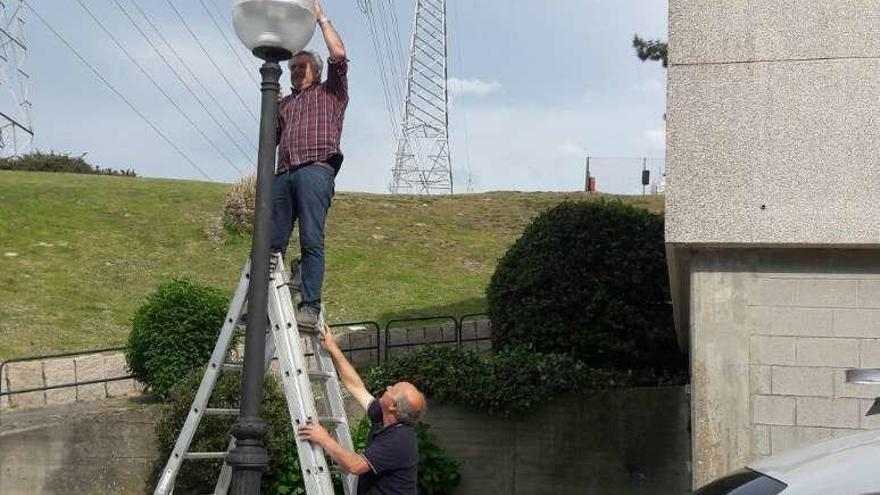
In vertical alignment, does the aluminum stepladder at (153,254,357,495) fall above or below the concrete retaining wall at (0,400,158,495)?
above

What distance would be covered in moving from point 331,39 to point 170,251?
1554 cm

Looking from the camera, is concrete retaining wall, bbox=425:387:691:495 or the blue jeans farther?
concrete retaining wall, bbox=425:387:691:495

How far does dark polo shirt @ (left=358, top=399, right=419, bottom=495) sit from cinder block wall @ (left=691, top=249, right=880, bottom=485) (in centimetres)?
272

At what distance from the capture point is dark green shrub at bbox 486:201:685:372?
11.3 meters

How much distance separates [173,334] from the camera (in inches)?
468

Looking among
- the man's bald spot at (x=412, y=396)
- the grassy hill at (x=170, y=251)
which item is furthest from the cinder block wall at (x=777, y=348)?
the grassy hill at (x=170, y=251)

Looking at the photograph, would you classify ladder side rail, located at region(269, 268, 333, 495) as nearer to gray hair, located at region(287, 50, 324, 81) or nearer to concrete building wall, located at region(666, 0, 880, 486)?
gray hair, located at region(287, 50, 324, 81)

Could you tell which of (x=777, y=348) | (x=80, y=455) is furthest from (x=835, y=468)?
(x=80, y=455)

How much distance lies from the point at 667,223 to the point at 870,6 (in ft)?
6.67

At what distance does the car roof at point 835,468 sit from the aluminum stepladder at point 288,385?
2504 millimetres

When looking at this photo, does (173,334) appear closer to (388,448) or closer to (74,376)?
(74,376)

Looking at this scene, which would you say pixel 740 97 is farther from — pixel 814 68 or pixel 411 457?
pixel 411 457

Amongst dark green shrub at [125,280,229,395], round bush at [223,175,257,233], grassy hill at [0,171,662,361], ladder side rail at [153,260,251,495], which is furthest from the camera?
round bush at [223,175,257,233]

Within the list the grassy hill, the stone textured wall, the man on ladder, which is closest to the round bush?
the grassy hill
